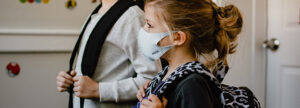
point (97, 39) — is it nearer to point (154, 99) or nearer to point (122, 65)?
point (122, 65)

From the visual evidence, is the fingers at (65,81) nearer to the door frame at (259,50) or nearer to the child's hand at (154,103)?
the child's hand at (154,103)

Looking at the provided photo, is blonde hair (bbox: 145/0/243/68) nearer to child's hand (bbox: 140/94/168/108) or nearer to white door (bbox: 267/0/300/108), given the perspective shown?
child's hand (bbox: 140/94/168/108)

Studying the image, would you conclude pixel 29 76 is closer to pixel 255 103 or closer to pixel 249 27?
pixel 249 27

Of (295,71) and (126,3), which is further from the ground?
(126,3)

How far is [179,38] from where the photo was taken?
0.95 m

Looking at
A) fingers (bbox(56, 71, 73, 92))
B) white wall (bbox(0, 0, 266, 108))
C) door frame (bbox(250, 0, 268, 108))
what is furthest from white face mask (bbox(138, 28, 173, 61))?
door frame (bbox(250, 0, 268, 108))

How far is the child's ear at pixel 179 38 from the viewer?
0.94 meters

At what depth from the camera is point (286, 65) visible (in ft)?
5.94

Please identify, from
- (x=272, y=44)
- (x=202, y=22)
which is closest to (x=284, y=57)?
(x=272, y=44)

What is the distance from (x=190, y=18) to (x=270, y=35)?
1148mm

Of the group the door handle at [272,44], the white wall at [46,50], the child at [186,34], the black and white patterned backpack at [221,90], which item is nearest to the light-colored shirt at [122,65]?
the child at [186,34]

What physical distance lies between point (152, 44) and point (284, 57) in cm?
115

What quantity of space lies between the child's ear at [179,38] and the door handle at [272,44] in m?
1.11

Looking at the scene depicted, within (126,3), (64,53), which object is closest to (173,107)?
(126,3)
